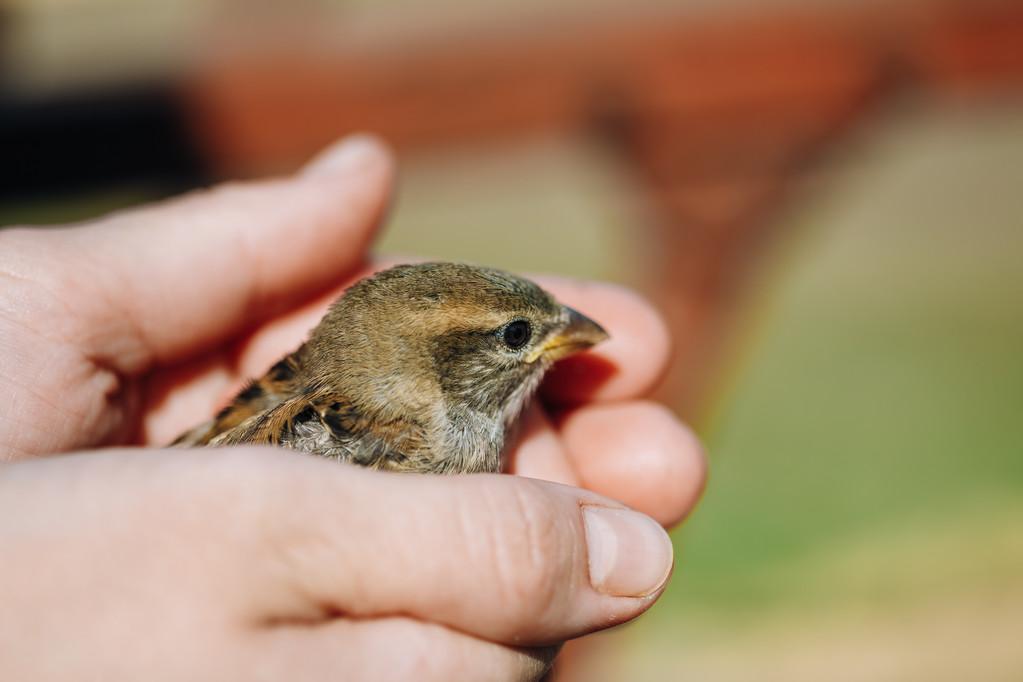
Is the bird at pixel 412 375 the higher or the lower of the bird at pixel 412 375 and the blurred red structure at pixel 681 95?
the lower

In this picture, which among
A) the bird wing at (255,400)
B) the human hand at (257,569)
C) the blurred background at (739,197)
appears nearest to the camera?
the human hand at (257,569)

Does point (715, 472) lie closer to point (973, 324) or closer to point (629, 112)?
point (973, 324)

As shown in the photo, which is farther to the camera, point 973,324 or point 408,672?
point 973,324

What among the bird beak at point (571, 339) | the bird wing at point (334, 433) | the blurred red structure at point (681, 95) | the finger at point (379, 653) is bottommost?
the finger at point (379, 653)

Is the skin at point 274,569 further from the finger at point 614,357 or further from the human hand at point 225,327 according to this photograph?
the finger at point 614,357

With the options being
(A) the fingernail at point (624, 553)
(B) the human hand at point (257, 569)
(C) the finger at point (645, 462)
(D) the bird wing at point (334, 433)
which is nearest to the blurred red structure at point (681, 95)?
(C) the finger at point (645, 462)

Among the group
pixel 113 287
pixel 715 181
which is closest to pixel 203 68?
pixel 113 287

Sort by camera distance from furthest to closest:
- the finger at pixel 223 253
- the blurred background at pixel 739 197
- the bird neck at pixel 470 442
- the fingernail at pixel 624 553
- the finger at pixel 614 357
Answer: the blurred background at pixel 739 197
the finger at pixel 614 357
the finger at pixel 223 253
the bird neck at pixel 470 442
the fingernail at pixel 624 553

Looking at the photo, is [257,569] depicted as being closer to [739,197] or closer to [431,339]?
[431,339]
